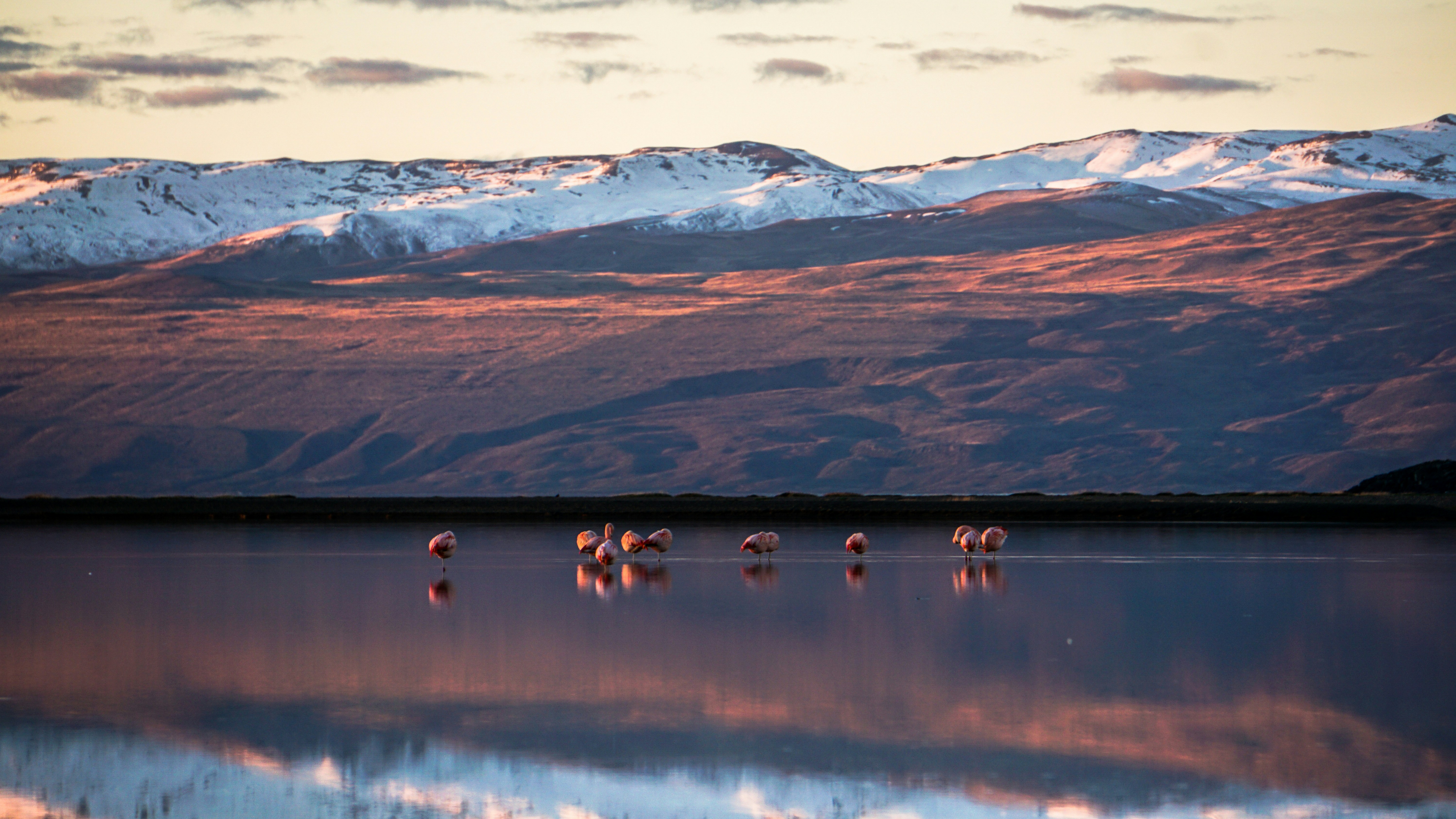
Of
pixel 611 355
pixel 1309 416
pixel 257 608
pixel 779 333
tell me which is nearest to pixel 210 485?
pixel 611 355

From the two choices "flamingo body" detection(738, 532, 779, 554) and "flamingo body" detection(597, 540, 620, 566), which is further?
"flamingo body" detection(738, 532, 779, 554)

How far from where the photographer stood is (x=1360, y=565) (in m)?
29.4

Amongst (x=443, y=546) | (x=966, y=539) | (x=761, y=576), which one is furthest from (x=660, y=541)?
(x=966, y=539)

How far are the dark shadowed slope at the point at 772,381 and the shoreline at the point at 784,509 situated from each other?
33132 millimetres

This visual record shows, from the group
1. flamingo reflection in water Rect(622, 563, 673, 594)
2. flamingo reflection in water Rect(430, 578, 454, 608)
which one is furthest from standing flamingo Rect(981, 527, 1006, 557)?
flamingo reflection in water Rect(430, 578, 454, 608)

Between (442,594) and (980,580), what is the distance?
8.42 meters

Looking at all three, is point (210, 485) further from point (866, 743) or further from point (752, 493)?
point (866, 743)

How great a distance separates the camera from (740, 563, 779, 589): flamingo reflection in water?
2639cm

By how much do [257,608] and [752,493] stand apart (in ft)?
249

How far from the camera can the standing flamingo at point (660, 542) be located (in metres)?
32.9

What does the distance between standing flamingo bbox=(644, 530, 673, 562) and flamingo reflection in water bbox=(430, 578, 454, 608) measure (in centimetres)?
567

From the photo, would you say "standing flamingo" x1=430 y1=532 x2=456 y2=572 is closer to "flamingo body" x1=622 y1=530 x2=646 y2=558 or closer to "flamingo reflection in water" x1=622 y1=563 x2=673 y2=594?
"flamingo reflection in water" x1=622 y1=563 x2=673 y2=594

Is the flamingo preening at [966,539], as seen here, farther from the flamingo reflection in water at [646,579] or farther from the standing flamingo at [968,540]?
the flamingo reflection in water at [646,579]

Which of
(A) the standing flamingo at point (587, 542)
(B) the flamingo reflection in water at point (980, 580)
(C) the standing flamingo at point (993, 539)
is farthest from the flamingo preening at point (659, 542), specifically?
(C) the standing flamingo at point (993, 539)
